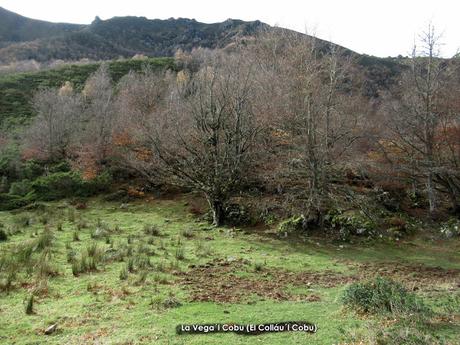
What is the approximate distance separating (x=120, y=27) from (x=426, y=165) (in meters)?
146

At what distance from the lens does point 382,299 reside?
672 cm

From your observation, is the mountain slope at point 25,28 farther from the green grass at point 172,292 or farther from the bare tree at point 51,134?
the green grass at point 172,292

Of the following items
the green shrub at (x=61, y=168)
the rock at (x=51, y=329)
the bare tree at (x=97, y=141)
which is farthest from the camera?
the green shrub at (x=61, y=168)

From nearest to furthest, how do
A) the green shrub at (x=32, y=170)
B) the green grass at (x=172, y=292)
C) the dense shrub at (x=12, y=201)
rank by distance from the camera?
the green grass at (x=172, y=292)
the dense shrub at (x=12, y=201)
the green shrub at (x=32, y=170)

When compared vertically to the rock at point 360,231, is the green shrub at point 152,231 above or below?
below

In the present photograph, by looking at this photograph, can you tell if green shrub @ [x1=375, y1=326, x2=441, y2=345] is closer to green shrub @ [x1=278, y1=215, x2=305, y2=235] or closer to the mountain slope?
green shrub @ [x1=278, y1=215, x2=305, y2=235]

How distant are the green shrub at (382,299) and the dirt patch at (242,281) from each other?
1224 mm

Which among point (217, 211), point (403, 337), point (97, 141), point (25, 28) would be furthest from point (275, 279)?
point (25, 28)

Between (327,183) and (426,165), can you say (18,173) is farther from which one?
(426,165)

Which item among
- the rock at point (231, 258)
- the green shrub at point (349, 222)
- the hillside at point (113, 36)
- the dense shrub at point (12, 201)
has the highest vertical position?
the hillside at point (113, 36)

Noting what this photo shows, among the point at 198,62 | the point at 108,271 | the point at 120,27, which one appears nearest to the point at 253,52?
the point at 108,271

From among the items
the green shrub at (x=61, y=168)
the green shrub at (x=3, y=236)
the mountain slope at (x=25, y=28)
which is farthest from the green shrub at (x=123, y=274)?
the mountain slope at (x=25, y=28)
